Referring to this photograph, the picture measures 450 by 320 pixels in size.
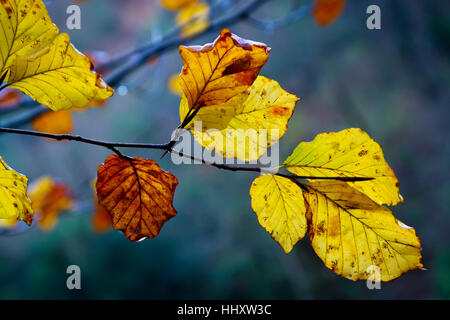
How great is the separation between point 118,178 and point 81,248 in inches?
97.3

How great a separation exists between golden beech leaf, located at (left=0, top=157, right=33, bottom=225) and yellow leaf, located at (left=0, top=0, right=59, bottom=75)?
0.07m

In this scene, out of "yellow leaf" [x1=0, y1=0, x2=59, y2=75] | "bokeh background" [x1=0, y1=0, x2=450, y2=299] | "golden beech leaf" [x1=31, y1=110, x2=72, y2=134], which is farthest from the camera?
"bokeh background" [x1=0, y1=0, x2=450, y2=299]

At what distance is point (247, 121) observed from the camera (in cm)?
21

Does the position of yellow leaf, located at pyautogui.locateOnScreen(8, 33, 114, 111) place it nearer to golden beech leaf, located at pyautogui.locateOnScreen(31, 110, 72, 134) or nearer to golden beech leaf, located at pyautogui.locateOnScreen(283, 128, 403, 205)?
golden beech leaf, located at pyautogui.locateOnScreen(283, 128, 403, 205)

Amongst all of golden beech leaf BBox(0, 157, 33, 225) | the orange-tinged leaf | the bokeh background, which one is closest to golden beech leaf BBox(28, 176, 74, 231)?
the orange-tinged leaf

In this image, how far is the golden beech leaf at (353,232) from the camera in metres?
0.21

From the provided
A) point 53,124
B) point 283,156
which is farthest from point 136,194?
point 283,156

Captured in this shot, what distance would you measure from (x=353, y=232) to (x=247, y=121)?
105 mm

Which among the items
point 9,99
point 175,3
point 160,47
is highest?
point 175,3

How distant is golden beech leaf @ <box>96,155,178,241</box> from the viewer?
21cm

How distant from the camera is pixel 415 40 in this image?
2.50 m

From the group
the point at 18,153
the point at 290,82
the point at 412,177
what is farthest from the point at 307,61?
the point at 18,153

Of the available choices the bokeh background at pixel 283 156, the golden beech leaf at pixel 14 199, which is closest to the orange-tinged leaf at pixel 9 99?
the golden beech leaf at pixel 14 199

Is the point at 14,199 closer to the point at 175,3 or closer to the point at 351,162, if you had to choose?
the point at 351,162
